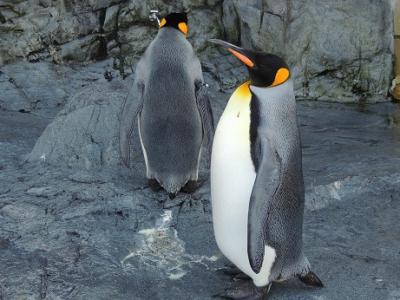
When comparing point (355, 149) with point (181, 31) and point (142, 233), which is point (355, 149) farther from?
point (142, 233)

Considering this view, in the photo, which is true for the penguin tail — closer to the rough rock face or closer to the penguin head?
the penguin head

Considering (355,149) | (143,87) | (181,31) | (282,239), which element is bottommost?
(355,149)

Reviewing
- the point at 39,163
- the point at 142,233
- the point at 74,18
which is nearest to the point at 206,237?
the point at 142,233

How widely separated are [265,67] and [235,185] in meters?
0.53

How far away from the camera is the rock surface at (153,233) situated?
2.86 m

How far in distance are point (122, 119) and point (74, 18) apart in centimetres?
324

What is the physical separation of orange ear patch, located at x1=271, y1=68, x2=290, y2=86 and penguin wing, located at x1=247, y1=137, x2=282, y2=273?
249 millimetres

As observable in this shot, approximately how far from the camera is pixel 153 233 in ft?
11.3

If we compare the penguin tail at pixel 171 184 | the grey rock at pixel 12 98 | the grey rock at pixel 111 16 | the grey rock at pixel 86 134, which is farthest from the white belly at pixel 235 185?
→ the grey rock at pixel 111 16

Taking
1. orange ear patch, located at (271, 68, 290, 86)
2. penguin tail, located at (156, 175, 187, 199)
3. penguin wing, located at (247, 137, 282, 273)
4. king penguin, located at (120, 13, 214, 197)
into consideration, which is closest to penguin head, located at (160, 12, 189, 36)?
king penguin, located at (120, 13, 214, 197)

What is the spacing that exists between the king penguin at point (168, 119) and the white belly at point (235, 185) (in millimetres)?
1135

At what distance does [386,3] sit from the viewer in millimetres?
6406

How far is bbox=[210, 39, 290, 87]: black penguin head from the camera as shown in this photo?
2.59m

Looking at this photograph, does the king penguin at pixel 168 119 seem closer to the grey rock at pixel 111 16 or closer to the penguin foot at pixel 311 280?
the penguin foot at pixel 311 280
